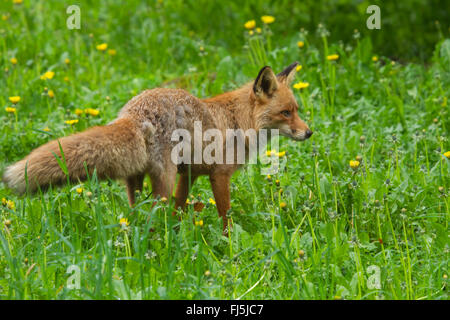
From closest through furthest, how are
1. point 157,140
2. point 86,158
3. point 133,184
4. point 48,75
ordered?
point 86,158 < point 157,140 < point 133,184 < point 48,75

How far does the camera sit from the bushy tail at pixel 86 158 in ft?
13.8

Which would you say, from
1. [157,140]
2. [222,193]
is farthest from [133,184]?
[222,193]

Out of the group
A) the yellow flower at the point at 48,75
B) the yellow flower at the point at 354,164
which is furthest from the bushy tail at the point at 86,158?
the yellow flower at the point at 48,75

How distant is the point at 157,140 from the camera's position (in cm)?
490

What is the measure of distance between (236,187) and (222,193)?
1.48ft

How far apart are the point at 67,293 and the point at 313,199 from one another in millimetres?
2340

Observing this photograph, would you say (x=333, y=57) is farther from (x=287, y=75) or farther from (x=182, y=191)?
(x=182, y=191)

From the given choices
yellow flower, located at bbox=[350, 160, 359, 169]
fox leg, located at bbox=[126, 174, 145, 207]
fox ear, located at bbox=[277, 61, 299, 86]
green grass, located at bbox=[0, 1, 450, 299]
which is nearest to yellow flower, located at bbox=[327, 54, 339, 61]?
green grass, located at bbox=[0, 1, 450, 299]

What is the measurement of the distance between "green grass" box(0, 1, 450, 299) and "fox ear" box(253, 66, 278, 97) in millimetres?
694

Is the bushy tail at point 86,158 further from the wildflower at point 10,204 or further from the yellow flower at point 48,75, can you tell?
the yellow flower at point 48,75

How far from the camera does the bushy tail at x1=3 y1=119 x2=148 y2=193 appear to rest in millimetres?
4195

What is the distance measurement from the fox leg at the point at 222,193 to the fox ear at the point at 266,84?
832mm

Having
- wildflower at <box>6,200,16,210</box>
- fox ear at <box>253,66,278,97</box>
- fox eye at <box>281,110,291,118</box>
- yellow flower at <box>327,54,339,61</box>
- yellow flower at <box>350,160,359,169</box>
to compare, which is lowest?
wildflower at <box>6,200,16,210</box>

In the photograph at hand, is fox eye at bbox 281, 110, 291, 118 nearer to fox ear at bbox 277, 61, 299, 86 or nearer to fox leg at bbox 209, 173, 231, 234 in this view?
fox ear at bbox 277, 61, 299, 86
